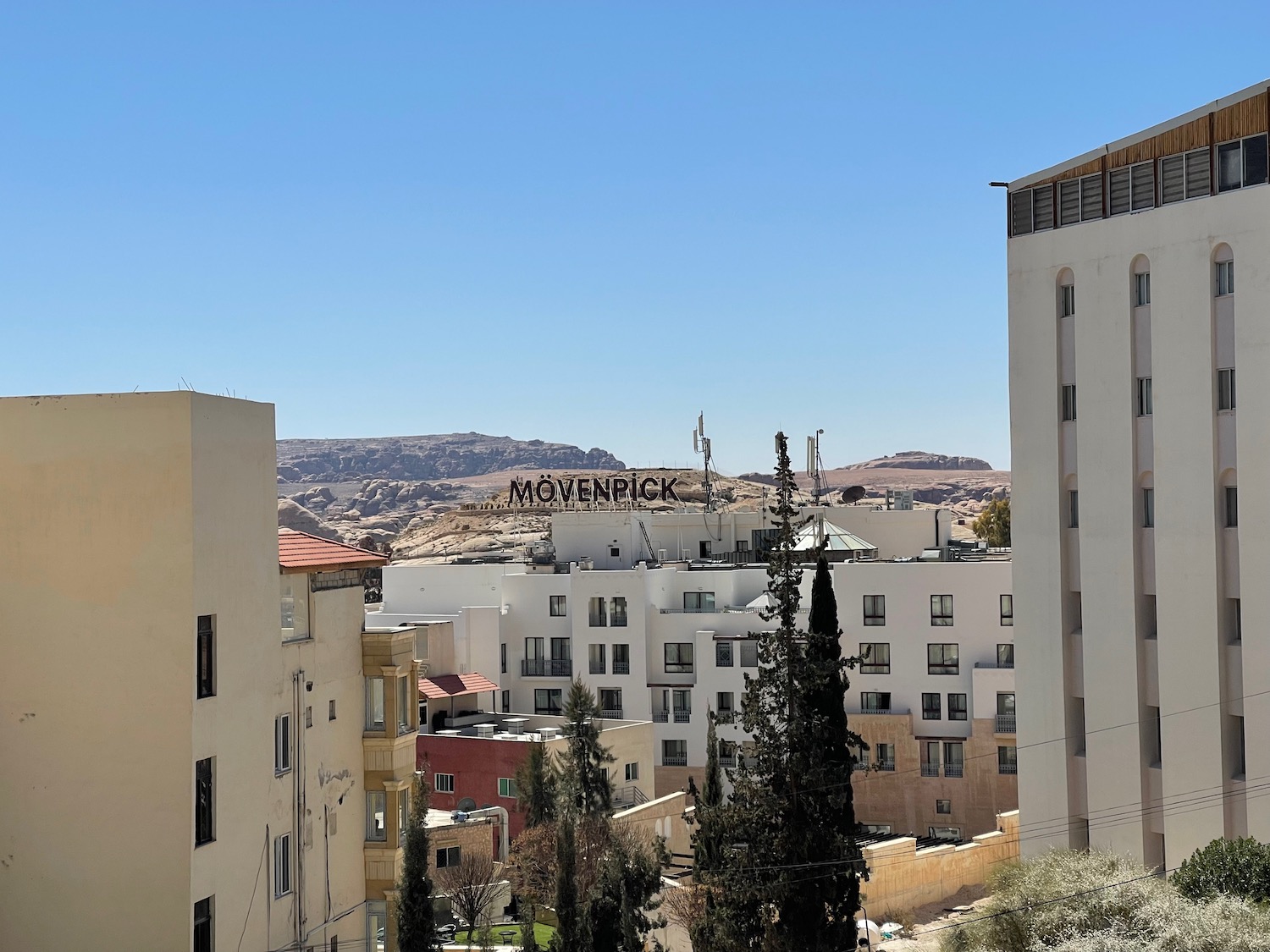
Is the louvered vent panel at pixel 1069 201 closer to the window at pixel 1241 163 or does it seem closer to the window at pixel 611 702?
the window at pixel 1241 163

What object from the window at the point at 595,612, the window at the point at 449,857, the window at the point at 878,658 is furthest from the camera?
the window at the point at 595,612

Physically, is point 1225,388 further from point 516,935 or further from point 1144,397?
point 516,935

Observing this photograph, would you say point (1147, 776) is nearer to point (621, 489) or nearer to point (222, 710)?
point (222, 710)

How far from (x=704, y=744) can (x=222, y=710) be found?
4113cm

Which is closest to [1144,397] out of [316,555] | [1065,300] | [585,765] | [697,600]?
[1065,300]

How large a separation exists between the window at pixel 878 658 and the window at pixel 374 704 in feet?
112

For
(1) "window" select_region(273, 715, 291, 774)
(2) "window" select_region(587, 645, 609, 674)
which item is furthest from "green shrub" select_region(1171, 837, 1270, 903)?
(2) "window" select_region(587, 645, 609, 674)

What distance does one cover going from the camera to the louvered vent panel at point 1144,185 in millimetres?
34000

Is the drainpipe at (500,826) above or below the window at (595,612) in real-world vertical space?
below

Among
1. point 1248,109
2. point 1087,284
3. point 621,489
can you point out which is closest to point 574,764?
point 1087,284

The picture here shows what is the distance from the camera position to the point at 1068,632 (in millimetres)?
35625

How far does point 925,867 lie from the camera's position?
42812 millimetres

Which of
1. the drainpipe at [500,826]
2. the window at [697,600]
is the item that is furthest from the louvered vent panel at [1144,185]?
the window at [697,600]

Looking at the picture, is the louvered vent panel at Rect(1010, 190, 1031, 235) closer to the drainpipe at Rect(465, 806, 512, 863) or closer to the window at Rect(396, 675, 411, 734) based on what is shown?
the window at Rect(396, 675, 411, 734)
